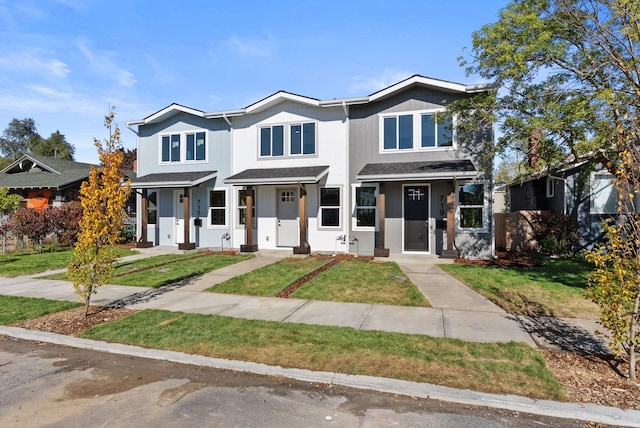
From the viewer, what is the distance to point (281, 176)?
13.4 m

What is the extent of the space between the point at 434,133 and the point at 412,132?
0.77 metres

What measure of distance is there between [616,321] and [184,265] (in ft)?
35.7

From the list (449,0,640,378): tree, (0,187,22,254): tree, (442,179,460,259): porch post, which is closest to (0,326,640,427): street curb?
(449,0,640,378): tree

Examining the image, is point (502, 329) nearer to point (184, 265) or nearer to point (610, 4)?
point (610, 4)

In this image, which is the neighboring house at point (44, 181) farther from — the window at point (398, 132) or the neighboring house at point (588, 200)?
the neighboring house at point (588, 200)

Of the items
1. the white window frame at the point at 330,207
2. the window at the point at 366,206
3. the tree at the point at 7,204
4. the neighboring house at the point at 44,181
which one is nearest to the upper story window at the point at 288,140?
the white window frame at the point at 330,207

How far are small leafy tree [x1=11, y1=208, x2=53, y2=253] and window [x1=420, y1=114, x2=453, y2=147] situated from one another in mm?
16465

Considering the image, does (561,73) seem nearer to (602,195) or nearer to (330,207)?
→ (602,195)

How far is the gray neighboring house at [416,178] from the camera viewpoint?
482 inches

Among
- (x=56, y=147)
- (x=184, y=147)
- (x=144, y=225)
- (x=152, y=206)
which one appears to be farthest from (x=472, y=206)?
(x=56, y=147)

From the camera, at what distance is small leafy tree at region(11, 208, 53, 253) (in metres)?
15.5

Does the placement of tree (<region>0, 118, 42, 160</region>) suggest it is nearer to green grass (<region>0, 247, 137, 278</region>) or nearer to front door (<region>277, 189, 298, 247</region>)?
green grass (<region>0, 247, 137, 278</region>)

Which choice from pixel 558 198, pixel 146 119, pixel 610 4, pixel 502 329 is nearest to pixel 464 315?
pixel 502 329

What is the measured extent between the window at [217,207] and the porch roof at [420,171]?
6.46 m
